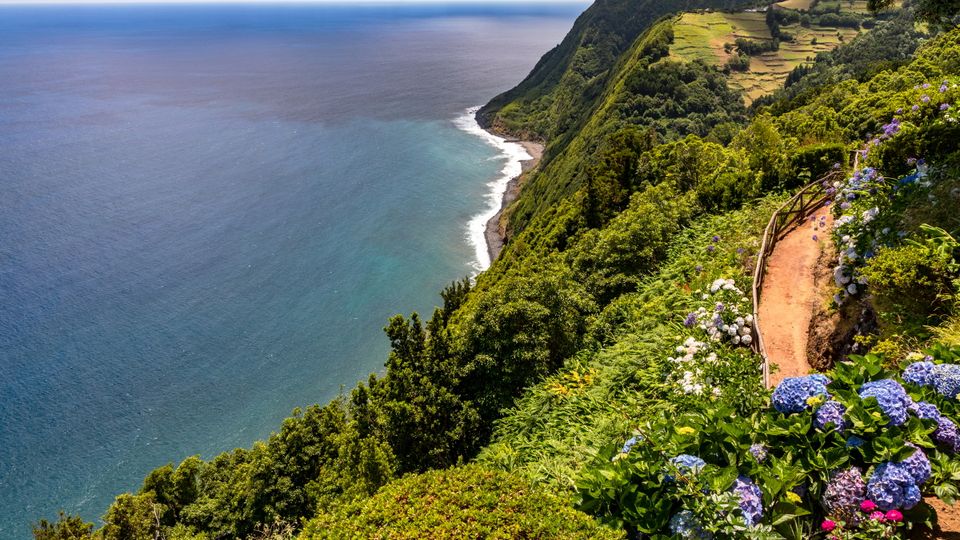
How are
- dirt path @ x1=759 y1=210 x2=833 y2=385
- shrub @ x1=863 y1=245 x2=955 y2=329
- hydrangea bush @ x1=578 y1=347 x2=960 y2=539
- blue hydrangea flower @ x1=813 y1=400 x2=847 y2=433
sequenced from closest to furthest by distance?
hydrangea bush @ x1=578 y1=347 x2=960 y2=539, blue hydrangea flower @ x1=813 y1=400 x2=847 y2=433, shrub @ x1=863 y1=245 x2=955 y2=329, dirt path @ x1=759 y1=210 x2=833 y2=385

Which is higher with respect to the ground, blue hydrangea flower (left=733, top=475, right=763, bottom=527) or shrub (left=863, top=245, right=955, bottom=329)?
shrub (left=863, top=245, right=955, bottom=329)

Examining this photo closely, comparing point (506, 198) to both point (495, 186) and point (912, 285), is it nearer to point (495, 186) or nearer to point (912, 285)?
point (495, 186)

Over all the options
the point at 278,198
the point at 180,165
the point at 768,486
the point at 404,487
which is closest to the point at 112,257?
the point at 278,198

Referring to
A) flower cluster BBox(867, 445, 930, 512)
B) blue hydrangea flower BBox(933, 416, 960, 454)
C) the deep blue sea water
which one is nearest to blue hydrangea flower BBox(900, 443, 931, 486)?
flower cluster BBox(867, 445, 930, 512)

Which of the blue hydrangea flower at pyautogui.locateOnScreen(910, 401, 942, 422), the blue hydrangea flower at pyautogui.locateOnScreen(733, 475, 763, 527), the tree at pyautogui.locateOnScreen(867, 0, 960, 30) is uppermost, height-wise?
the tree at pyautogui.locateOnScreen(867, 0, 960, 30)

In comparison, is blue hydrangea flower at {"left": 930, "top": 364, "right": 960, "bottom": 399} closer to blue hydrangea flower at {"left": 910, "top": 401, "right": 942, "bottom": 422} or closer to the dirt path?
blue hydrangea flower at {"left": 910, "top": 401, "right": 942, "bottom": 422}

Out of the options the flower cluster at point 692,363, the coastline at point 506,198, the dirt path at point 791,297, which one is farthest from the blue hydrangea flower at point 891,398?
the coastline at point 506,198
